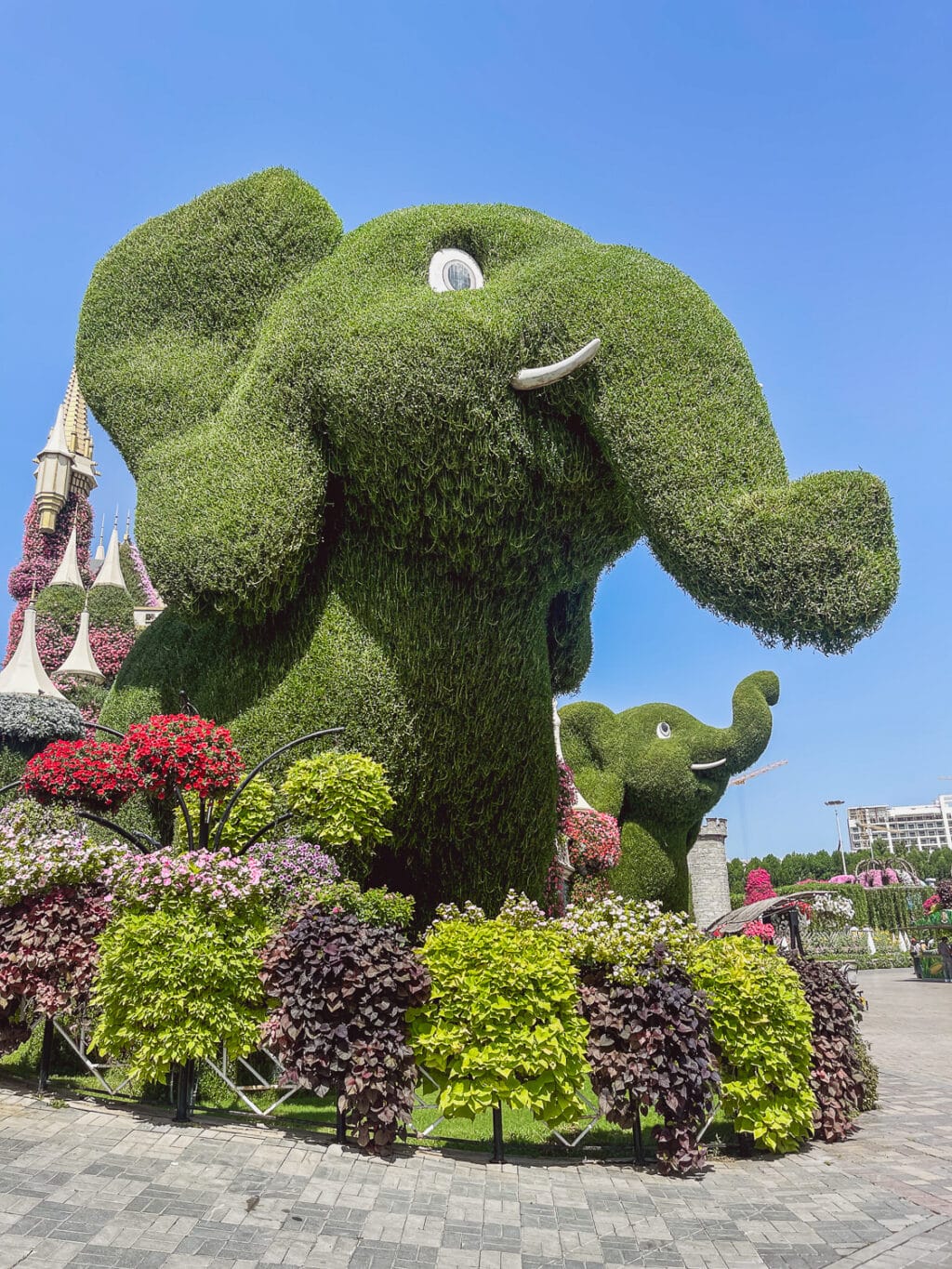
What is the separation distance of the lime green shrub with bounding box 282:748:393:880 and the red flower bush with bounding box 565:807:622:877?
19.9 ft

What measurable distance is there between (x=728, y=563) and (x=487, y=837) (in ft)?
9.02

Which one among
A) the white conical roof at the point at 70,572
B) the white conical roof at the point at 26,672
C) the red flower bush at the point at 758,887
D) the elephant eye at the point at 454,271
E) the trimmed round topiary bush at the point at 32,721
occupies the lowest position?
the red flower bush at the point at 758,887

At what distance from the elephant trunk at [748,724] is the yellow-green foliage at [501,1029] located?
50.4 feet

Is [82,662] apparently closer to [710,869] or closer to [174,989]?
[174,989]

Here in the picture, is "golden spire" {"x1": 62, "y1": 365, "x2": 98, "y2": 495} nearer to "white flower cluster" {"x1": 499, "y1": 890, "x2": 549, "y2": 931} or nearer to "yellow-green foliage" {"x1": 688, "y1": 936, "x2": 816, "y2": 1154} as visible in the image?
"white flower cluster" {"x1": 499, "y1": 890, "x2": 549, "y2": 931}

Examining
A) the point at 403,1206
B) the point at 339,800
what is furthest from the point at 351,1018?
the point at 339,800

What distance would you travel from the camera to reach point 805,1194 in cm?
457

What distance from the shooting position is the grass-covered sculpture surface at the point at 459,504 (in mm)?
5762

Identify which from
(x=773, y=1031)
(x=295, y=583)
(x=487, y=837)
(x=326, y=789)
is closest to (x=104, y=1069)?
(x=326, y=789)

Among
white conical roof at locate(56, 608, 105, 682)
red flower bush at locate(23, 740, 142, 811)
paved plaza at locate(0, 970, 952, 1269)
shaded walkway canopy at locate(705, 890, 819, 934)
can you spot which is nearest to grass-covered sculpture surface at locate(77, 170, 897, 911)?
red flower bush at locate(23, 740, 142, 811)

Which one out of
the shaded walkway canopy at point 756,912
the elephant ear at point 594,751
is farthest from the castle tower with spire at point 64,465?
the shaded walkway canopy at point 756,912

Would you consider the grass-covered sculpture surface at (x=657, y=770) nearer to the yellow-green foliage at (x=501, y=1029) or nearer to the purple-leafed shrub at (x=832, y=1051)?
the purple-leafed shrub at (x=832, y=1051)

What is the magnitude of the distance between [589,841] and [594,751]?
296 inches

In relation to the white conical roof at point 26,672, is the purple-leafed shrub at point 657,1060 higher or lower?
lower
